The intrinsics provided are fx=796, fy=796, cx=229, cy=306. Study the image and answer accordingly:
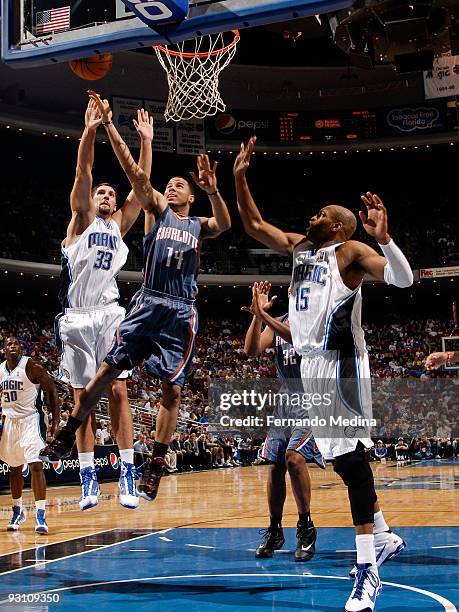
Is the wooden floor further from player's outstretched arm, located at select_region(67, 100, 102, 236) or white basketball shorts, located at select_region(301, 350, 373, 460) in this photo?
white basketball shorts, located at select_region(301, 350, 373, 460)

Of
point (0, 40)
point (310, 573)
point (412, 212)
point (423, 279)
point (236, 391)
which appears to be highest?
point (412, 212)

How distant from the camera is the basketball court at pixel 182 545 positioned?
480 centimetres

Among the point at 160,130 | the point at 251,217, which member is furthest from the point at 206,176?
the point at 160,130

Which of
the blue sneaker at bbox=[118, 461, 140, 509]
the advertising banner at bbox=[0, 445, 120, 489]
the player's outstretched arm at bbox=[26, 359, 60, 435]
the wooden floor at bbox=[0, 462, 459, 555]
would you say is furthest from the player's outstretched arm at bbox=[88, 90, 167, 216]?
the advertising banner at bbox=[0, 445, 120, 489]

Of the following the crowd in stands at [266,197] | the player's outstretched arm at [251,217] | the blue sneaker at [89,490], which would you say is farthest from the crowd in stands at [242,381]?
the player's outstretched arm at [251,217]

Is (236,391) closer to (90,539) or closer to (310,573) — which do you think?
(90,539)

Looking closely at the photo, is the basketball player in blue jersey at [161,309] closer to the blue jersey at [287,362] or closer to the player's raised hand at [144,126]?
the player's raised hand at [144,126]

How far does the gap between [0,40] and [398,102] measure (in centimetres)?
2563

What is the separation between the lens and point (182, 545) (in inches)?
307

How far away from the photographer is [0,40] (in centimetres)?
537

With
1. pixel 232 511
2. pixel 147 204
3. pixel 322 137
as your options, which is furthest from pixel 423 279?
pixel 147 204

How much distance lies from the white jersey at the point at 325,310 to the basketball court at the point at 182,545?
5.30ft

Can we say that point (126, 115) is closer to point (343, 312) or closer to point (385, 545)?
point (343, 312)

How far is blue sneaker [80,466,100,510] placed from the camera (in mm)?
5551
